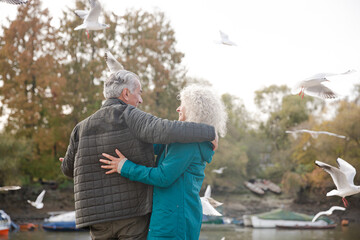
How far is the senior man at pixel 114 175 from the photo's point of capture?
6.91 feet

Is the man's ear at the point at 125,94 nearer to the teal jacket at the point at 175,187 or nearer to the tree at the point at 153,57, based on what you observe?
the teal jacket at the point at 175,187

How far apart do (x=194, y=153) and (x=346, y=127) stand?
2125 cm

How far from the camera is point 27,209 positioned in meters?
20.4

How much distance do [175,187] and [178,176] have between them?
83mm

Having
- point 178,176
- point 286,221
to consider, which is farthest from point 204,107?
point 286,221

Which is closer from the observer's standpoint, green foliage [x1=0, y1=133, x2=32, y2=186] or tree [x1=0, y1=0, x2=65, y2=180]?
green foliage [x1=0, y1=133, x2=32, y2=186]

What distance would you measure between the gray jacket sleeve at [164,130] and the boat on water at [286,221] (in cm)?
1830

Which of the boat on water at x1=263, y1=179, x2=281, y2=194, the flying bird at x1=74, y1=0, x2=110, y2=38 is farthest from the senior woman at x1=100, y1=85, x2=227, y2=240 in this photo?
the boat on water at x1=263, y1=179, x2=281, y2=194

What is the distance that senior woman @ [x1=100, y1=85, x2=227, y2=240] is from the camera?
2.10 meters

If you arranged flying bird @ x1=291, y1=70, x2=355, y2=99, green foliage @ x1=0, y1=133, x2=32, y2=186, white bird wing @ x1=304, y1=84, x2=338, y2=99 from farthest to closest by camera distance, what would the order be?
green foliage @ x1=0, y1=133, x2=32, y2=186
white bird wing @ x1=304, y1=84, x2=338, y2=99
flying bird @ x1=291, y1=70, x2=355, y2=99

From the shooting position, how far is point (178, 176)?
6.95 ft

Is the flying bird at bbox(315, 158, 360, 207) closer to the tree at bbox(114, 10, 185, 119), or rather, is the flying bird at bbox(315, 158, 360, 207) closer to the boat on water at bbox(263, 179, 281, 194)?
the tree at bbox(114, 10, 185, 119)

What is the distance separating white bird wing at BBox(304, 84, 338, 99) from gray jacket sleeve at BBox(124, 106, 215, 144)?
13.2 ft

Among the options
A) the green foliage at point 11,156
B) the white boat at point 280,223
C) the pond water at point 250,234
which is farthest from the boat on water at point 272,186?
the green foliage at point 11,156
